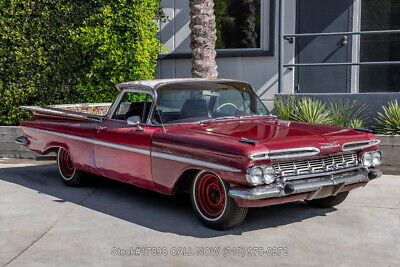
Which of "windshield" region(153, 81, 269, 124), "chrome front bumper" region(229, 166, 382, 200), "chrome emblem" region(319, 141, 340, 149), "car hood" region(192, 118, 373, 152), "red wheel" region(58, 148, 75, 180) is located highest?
"windshield" region(153, 81, 269, 124)

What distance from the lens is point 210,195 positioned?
545 cm

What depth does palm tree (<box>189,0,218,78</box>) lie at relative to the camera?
10.2 metres

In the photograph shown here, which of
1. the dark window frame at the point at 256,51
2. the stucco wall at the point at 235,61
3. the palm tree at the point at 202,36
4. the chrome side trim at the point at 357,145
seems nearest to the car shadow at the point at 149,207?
the chrome side trim at the point at 357,145

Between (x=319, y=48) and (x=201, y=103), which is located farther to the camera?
(x=319, y=48)

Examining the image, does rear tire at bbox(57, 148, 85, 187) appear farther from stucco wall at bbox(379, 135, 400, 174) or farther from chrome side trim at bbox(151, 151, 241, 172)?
stucco wall at bbox(379, 135, 400, 174)

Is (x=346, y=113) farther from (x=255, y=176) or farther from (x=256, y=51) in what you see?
(x=255, y=176)

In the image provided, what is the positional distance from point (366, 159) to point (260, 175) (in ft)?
4.79

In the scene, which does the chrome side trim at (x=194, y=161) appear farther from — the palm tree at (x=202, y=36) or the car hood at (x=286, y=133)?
the palm tree at (x=202, y=36)

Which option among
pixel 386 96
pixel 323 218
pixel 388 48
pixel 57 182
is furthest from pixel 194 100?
pixel 388 48

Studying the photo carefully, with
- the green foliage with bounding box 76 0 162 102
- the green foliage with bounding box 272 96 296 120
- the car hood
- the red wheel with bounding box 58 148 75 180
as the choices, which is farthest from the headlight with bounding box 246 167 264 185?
the green foliage with bounding box 76 0 162 102

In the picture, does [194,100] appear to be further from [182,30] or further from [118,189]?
[182,30]

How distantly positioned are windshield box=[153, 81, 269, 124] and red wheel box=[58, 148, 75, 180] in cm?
208

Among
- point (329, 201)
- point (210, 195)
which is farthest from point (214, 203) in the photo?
point (329, 201)

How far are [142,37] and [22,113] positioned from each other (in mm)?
2795
